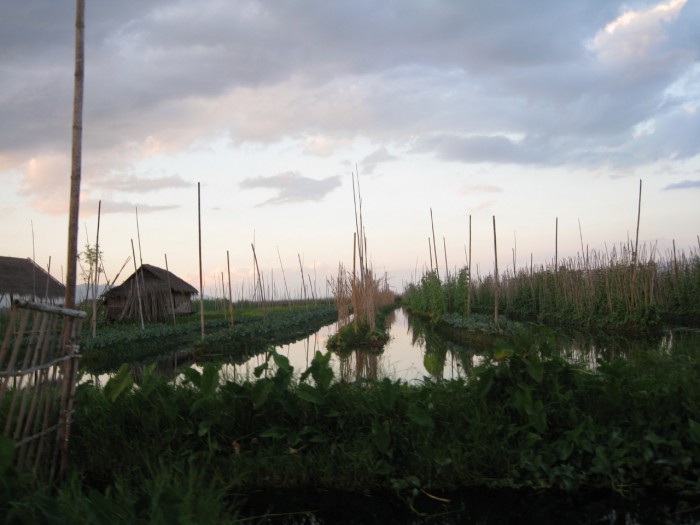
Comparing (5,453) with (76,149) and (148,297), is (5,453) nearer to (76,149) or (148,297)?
(76,149)

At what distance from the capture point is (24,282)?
23391mm

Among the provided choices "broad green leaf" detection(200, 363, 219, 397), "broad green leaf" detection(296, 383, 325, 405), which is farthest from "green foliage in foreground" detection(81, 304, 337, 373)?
"broad green leaf" detection(296, 383, 325, 405)

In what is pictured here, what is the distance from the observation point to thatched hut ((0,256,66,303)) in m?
22.1

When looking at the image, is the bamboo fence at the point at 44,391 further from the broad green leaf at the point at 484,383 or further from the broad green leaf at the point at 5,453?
the broad green leaf at the point at 484,383

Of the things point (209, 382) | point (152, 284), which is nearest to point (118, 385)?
point (209, 382)

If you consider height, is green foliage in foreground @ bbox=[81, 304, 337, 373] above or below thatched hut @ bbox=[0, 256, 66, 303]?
below

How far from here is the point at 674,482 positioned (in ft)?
12.8

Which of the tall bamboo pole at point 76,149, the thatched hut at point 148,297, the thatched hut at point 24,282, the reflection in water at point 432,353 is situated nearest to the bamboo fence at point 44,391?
the tall bamboo pole at point 76,149

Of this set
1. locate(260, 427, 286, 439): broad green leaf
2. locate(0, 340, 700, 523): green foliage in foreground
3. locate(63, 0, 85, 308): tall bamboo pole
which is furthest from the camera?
locate(63, 0, 85, 308): tall bamboo pole

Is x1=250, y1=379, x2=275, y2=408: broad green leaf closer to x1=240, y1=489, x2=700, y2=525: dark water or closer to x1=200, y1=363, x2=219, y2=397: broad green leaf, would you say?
x1=200, y1=363, x2=219, y2=397: broad green leaf

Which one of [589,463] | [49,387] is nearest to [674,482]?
[589,463]

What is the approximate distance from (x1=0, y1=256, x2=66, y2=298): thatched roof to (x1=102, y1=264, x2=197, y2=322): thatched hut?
6.92 ft

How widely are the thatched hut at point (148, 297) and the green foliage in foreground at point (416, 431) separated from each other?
17.2 m

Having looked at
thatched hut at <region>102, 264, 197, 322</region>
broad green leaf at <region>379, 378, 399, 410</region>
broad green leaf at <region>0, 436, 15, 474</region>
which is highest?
thatched hut at <region>102, 264, 197, 322</region>
